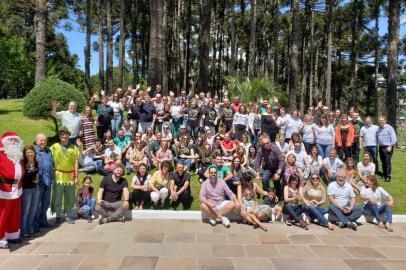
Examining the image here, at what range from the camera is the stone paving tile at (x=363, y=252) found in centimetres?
567

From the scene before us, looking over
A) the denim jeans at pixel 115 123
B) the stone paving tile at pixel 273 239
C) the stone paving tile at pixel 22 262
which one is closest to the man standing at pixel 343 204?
the stone paving tile at pixel 273 239

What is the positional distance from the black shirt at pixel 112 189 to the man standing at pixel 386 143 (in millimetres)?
6831

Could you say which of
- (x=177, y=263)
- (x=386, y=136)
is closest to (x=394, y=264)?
(x=177, y=263)

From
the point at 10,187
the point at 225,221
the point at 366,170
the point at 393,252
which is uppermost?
the point at 10,187

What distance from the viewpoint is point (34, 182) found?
20.3 ft

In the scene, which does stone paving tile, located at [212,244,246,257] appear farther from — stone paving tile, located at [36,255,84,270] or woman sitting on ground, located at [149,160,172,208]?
woman sitting on ground, located at [149,160,172,208]

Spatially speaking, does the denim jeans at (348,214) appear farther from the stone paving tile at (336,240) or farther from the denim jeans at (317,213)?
the stone paving tile at (336,240)

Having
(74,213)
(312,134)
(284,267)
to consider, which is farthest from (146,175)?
(312,134)

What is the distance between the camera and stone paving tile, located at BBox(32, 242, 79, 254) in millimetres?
5578

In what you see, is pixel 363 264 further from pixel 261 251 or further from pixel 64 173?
pixel 64 173

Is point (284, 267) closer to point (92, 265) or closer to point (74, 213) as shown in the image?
point (92, 265)

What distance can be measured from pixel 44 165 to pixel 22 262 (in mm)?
1834

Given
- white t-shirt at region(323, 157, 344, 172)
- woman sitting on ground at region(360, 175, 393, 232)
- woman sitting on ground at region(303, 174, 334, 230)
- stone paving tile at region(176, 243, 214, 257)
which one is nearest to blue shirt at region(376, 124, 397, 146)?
white t-shirt at region(323, 157, 344, 172)

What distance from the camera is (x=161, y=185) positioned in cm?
820
